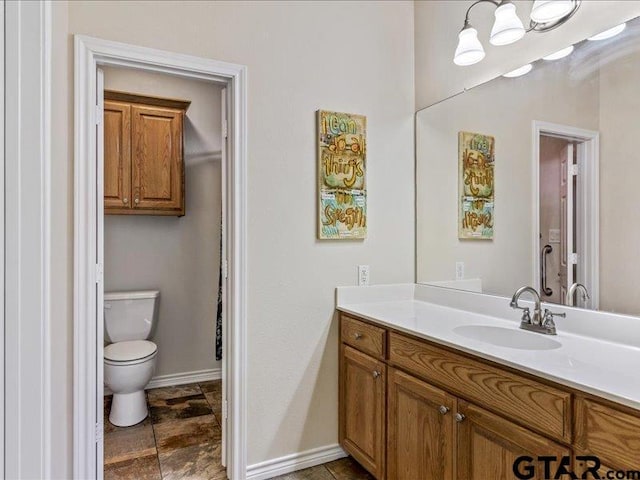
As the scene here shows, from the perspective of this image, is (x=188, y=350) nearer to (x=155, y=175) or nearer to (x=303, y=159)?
(x=155, y=175)

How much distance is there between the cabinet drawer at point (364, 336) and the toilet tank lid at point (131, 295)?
1647 mm

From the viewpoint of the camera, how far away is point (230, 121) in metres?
1.98

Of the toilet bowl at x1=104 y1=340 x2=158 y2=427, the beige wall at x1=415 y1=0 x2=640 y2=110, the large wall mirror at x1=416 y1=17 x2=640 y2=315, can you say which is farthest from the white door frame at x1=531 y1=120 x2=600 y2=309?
the toilet bowl at x1=104 y1=340 x2=158 y2=427

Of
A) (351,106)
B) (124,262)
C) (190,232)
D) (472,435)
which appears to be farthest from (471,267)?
(124,262)

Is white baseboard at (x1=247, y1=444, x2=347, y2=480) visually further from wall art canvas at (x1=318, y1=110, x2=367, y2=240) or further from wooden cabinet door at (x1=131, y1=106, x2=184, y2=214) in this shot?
wooden cabinet door at (x1=131, y1=106, x2=184, y2=214)

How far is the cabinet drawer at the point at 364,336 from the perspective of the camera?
1.79 meters

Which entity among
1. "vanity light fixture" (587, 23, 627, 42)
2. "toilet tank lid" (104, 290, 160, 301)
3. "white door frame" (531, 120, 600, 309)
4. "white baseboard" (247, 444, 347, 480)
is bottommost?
"white baseboard" (247, 444, 347, 480)

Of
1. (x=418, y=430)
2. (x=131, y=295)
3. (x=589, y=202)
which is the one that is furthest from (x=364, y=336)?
(x=131, y=295)

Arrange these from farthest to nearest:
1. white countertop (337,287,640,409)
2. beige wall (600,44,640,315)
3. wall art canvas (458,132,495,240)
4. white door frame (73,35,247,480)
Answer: wall art canvas (458,132,495,240), white door frame (73,35,247,480), beige wall (600,44,640,315), white countertop (337,287,640,409)

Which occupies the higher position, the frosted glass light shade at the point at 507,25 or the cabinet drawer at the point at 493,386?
the frosted glass light shade at the point at 507,25

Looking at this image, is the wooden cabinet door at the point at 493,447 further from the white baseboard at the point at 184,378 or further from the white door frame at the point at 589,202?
the white baseboard at the point at 184,378

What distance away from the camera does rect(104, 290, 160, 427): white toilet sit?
2479 millimetres

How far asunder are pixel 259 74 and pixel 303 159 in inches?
18.7

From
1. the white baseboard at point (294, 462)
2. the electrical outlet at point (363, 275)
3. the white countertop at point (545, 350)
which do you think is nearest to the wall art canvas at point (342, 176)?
the electrical outlet at point (363, 275)
